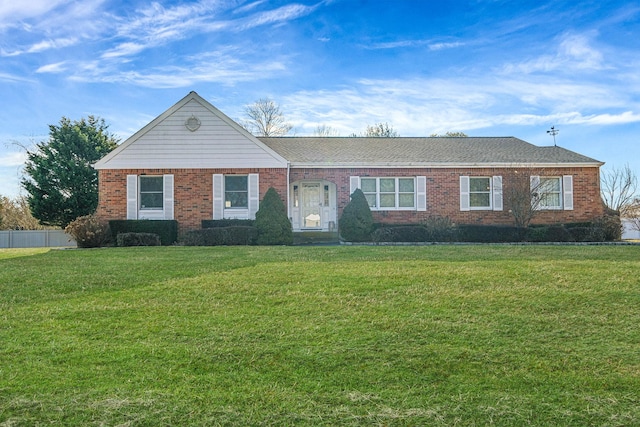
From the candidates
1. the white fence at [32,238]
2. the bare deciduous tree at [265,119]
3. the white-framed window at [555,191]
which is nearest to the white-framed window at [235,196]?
the white-framed window at [555,191]

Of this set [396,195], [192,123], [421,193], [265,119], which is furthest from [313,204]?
[265,119]

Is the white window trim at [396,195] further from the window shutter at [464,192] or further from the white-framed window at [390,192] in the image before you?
the window shutter at [464,192]

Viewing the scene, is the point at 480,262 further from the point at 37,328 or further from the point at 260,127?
the point at 260,127

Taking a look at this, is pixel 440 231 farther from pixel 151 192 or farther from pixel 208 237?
pixel 151 192

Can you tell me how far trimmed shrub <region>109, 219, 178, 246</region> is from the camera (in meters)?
17.0

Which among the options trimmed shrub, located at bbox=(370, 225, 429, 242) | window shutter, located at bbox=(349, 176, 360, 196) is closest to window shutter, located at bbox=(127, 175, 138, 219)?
window shutter, located at bbox=(349, 176, 360, 196)

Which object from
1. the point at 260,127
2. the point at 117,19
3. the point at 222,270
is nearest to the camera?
the point at 222,270

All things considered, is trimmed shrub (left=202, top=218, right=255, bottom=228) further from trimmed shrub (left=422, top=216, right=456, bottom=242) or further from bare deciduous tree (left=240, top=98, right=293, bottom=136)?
bare deciduous tree (left=240, top=98, right=293, bottom=136)

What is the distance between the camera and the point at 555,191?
64.2 ft

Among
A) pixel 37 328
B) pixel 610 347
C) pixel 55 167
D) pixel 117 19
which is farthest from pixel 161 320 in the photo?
pixel 55 167

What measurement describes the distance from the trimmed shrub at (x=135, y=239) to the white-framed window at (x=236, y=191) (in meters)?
3.22

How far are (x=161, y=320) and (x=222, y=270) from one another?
116 inches

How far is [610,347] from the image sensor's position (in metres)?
4.59

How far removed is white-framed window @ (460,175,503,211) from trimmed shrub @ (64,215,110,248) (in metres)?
14.2
